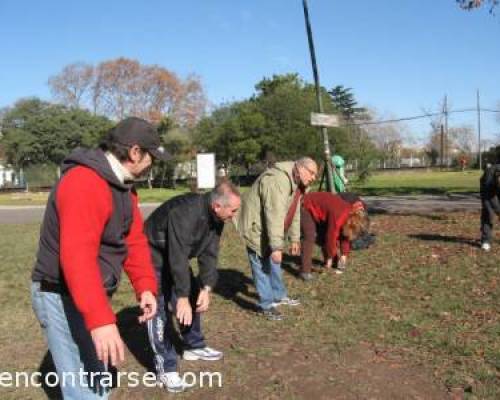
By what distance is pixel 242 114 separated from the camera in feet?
158

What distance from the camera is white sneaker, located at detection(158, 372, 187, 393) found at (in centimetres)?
455

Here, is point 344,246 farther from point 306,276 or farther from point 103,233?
point 103,233

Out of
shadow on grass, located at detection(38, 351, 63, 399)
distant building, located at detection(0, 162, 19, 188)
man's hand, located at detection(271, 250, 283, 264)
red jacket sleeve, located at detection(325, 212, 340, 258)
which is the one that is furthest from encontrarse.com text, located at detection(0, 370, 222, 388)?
distant building, located at detection(0, 162, 19, 188)

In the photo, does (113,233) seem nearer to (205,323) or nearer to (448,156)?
(205,323)

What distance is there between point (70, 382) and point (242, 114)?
4595cm

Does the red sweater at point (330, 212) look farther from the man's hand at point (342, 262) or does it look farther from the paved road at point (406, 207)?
the paved road at point (406, 207)

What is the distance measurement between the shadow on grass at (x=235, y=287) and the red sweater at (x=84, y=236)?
455 centimetres

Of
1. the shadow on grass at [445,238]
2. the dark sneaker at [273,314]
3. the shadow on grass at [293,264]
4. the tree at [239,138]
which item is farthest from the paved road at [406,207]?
the tree at [239,138]

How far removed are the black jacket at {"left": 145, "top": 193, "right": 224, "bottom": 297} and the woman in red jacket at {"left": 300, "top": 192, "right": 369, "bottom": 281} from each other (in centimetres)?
388

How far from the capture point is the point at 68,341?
280cm

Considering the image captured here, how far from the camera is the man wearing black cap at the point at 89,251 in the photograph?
8.10ft

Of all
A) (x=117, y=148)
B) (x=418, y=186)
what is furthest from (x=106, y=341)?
(x=418, y=186)

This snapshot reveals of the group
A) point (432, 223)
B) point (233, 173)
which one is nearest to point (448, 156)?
point (233, 173)

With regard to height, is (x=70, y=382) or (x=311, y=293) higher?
(x=70, y=382)
